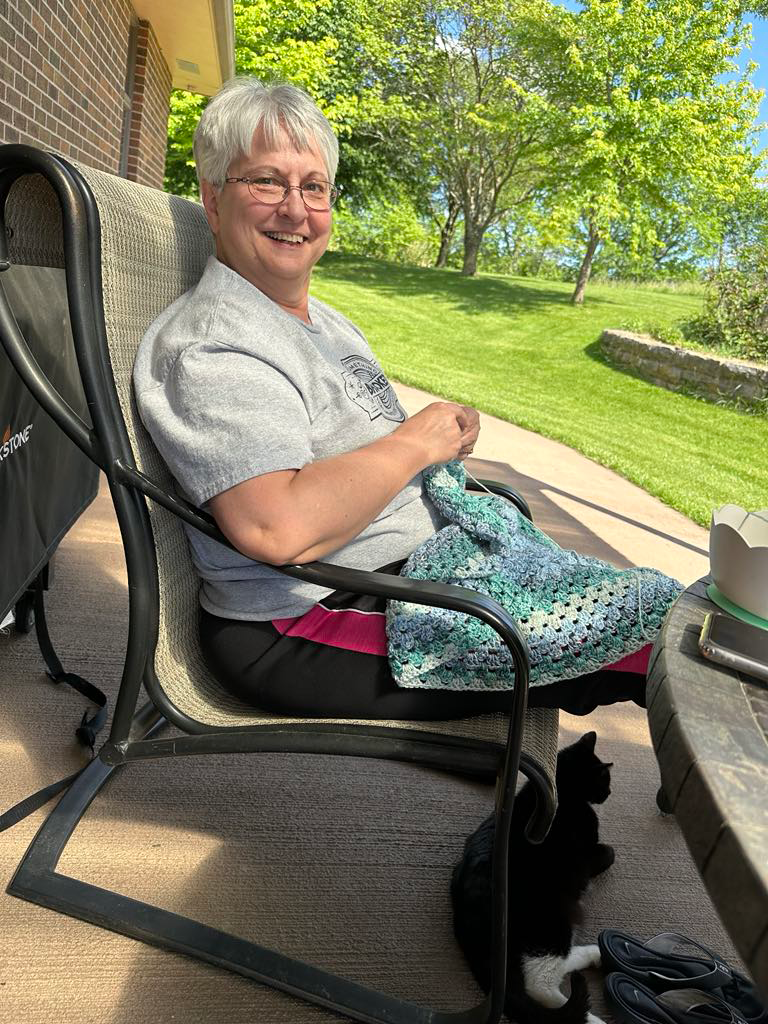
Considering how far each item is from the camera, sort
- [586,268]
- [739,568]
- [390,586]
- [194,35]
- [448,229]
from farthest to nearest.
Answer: [448,229] < [586,268] < [194,35] < [390,586] < [739,568]

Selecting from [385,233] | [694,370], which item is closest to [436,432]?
[694,370]

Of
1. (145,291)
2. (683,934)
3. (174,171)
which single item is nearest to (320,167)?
(145,291)

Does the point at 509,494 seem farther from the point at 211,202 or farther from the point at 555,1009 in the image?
the point at 555,1009

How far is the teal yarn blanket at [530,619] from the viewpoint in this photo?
158 centimetres

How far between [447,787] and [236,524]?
4.24 ft

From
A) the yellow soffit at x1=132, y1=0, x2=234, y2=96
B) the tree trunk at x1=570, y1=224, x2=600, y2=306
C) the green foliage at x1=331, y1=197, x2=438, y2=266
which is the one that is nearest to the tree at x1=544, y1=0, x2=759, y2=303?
the tree trunk at x1=570, y1=224, x2=600, y2=306

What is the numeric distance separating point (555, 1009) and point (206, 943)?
67 cm

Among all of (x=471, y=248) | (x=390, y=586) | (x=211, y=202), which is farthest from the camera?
(x=471, y=248)

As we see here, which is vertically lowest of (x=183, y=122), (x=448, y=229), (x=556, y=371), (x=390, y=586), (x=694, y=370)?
(x=556, y=371)

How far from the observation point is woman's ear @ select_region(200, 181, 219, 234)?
1887 millimetres

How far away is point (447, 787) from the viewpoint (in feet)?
8.21

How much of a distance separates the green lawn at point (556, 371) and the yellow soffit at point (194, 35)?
4.31 metres

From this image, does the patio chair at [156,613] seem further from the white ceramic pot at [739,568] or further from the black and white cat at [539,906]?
the white ceramic pot at [739,568]

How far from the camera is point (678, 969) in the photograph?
1.83 metres
